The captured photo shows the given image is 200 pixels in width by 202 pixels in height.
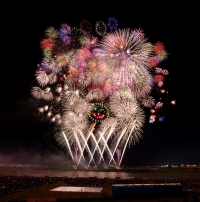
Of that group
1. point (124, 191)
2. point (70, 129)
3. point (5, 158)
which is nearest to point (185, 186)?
point (124, 191)

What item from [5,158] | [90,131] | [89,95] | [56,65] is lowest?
[5,158]

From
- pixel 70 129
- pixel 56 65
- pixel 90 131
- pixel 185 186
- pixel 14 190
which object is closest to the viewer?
pixel 14 190

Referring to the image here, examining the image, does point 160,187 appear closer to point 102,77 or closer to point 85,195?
point 85,195

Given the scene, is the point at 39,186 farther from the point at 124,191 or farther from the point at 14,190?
the point at 124,191

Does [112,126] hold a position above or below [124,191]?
above

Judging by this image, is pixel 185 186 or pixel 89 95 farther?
pixel 89 95

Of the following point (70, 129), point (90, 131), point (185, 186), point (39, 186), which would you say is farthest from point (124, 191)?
point (90, 131)

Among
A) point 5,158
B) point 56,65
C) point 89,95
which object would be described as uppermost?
point 56,65

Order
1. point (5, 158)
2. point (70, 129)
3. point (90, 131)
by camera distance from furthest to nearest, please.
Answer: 1. point (5, 158)
2. point (90, 131)
3. point (70, 129)

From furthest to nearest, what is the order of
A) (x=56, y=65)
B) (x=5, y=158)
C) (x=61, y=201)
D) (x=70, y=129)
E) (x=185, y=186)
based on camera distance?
1. (x=5, y=158)
2. (x=70, y=129)
3. (x=56, y=65)
4. (x=185, y=186)
5. (x=61, y=201)
